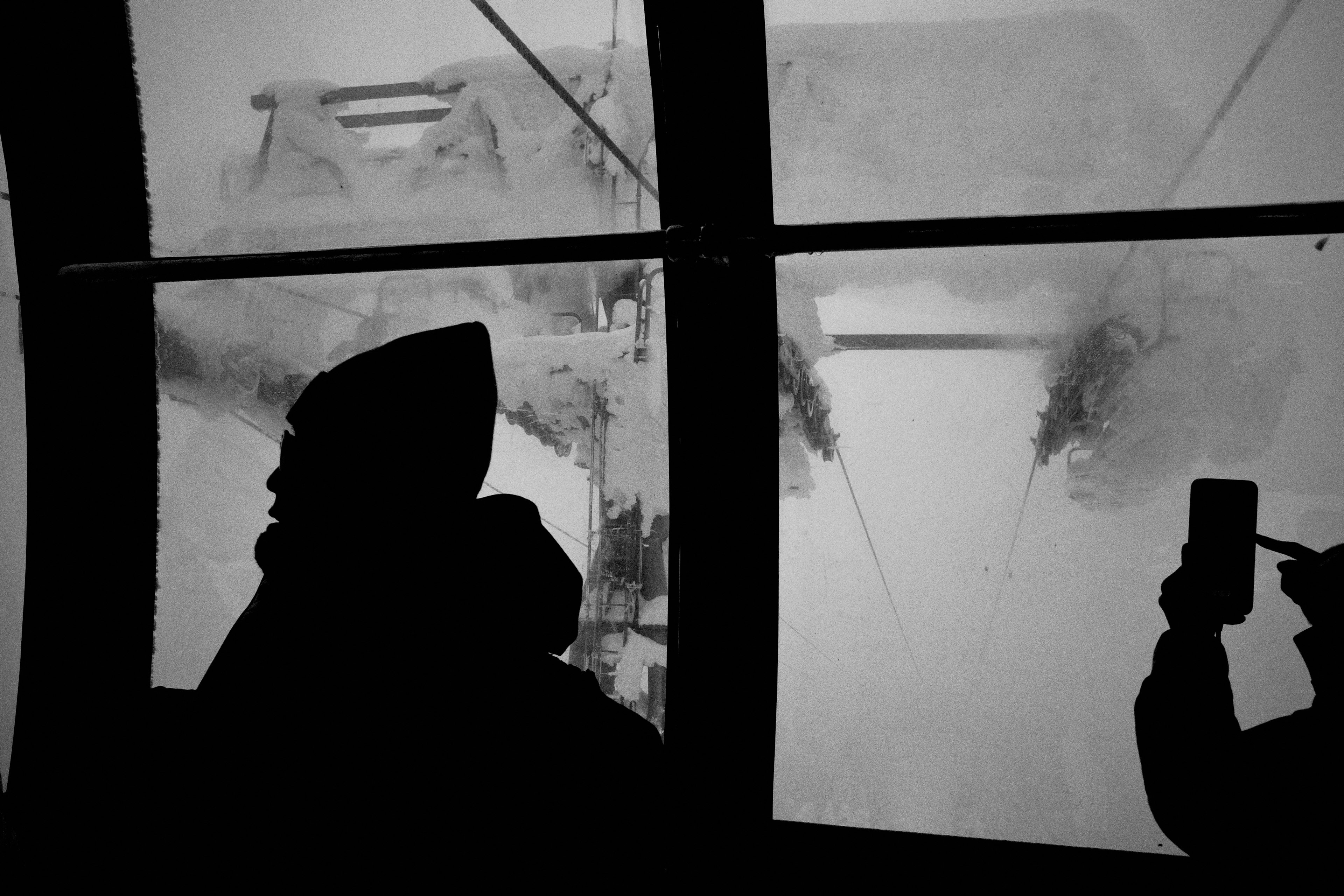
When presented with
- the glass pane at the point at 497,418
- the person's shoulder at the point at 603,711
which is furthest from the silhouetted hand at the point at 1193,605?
the glass pane at the point at 497,418

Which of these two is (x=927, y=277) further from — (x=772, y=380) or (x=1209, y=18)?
(x=1209, y=18)

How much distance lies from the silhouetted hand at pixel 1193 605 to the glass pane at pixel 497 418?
1923 mm

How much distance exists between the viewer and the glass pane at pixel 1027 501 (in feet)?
8.98

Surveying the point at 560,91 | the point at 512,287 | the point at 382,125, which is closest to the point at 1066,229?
the point at 560,91

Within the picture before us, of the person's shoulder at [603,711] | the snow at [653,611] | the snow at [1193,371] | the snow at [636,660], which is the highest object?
the snow at [1193,371]

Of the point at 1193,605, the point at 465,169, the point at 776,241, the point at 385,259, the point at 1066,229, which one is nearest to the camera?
the point at 1193,605

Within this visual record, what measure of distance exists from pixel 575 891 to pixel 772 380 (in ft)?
5.80

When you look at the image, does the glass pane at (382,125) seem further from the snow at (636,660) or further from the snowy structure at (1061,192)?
the snow at (636,660)

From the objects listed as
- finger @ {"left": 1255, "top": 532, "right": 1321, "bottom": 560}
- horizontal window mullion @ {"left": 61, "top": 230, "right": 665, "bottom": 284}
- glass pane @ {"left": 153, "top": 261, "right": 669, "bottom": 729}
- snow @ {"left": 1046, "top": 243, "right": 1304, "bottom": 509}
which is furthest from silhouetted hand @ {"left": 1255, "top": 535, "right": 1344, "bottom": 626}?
glass pane @ {"left": 153, "top": 261, "right": 669, "bottom": 729}

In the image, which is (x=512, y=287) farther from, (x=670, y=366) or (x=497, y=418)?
(x=670, y=366)

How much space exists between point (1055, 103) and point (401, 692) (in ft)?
9.85

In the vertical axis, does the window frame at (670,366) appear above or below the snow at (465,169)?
below

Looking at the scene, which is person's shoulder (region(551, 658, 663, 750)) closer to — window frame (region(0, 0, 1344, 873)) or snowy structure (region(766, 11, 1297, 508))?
window frame (region(0, 0, 1344, 873))

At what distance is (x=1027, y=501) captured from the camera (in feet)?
9.70
